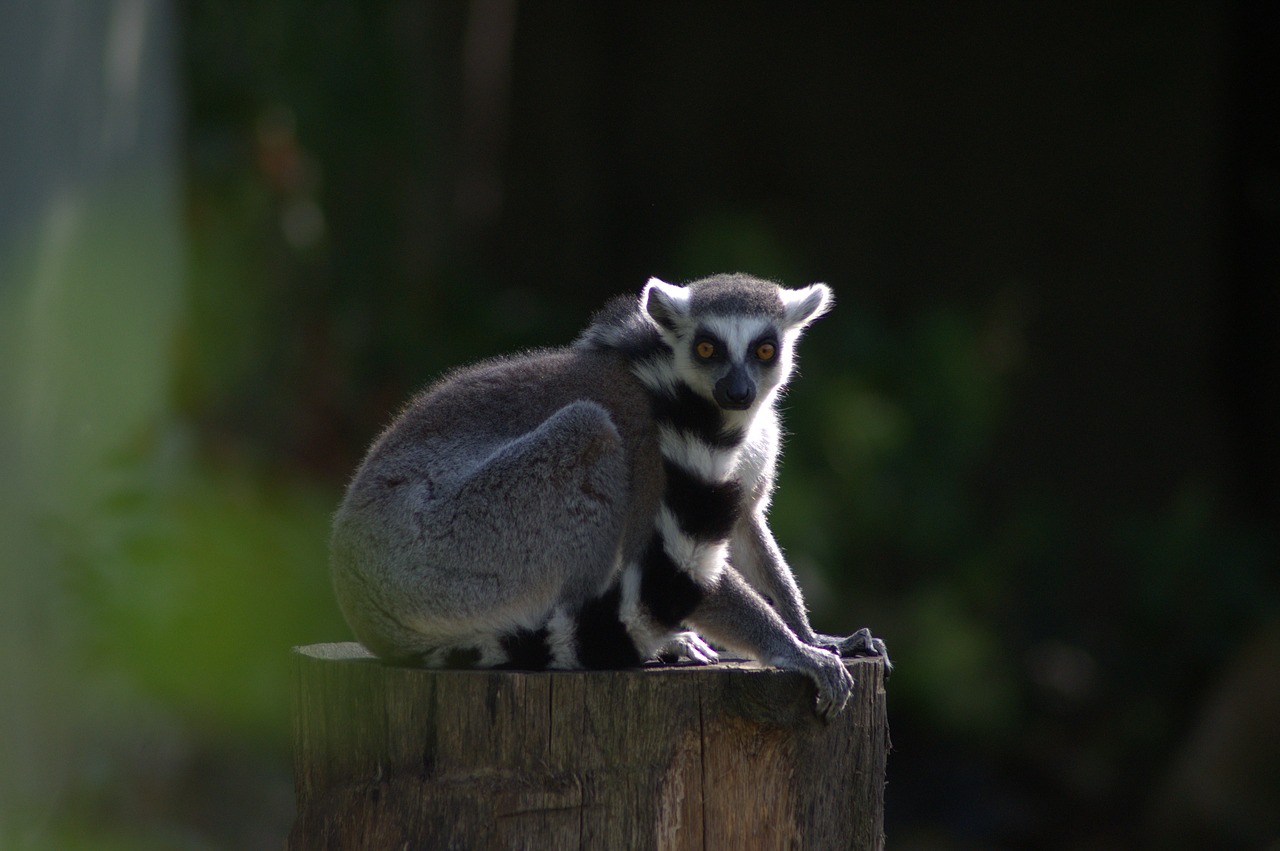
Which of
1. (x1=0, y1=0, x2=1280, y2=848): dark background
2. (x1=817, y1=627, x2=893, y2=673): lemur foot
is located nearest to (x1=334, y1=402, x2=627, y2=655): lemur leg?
(x1=817, y1=627, x2=893, y2=673): lemur foot

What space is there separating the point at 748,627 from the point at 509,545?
65cm

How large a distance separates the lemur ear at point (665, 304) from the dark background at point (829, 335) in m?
3.05

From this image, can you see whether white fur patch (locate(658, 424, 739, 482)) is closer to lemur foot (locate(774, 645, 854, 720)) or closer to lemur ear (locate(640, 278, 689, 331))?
lemur ear (locate(640, 278, 689, 331))

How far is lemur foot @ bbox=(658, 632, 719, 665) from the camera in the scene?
3.70 metres

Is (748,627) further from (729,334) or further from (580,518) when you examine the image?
(729,334)

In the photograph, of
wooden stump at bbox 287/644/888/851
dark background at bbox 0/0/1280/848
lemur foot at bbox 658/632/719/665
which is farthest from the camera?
dark background at bbox 0/0/1280/848

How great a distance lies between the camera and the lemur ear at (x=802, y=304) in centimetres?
417

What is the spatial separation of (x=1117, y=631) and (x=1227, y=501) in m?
1.96

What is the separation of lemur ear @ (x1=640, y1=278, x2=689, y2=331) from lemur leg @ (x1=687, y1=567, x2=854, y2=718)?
75cm

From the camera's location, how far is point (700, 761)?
3.17 metres

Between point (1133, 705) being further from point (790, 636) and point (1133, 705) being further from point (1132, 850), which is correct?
point (790, 636)

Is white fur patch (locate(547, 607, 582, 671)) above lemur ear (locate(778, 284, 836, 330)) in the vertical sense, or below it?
below

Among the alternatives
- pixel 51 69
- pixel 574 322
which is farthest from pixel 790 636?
pixel 574 322

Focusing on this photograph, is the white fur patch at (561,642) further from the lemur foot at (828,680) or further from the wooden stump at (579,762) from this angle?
the lemur foot at (828,680)
